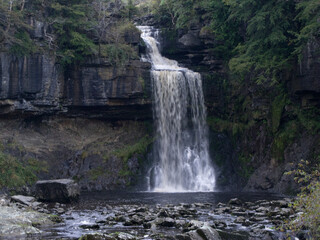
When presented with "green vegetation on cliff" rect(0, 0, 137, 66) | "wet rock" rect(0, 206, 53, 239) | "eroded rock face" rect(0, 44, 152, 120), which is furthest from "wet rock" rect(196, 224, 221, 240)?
"green vegetation on cliff" rect(0, 0, 137, 66)

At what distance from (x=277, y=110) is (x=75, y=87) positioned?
485 inches

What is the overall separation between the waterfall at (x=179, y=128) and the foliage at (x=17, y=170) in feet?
22.3

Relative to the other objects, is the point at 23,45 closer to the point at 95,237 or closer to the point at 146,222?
the point at 146,222

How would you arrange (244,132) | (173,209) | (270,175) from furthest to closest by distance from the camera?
(244,132)
(270,175)
(173,209)

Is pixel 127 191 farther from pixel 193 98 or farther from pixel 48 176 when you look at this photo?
pixel 193 98

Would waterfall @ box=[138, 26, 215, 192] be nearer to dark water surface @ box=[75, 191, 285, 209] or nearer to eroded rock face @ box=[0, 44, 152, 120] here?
eroded rock face @ box=[0, 44, 152, 120]

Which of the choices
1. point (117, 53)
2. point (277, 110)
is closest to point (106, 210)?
point (277, 110)

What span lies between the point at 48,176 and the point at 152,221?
1480 cm

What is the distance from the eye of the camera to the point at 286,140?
2322 centimetres

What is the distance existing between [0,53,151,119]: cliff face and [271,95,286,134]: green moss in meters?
7.73

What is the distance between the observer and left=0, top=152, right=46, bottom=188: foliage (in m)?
22.8

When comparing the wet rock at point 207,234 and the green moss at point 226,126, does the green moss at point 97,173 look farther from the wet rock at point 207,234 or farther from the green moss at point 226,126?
the wet rock at point 207,234

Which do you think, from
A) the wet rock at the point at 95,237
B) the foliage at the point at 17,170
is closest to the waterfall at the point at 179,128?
the foliage at the point at 17,170

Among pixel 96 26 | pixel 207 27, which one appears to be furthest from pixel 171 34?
pixel 96 26
